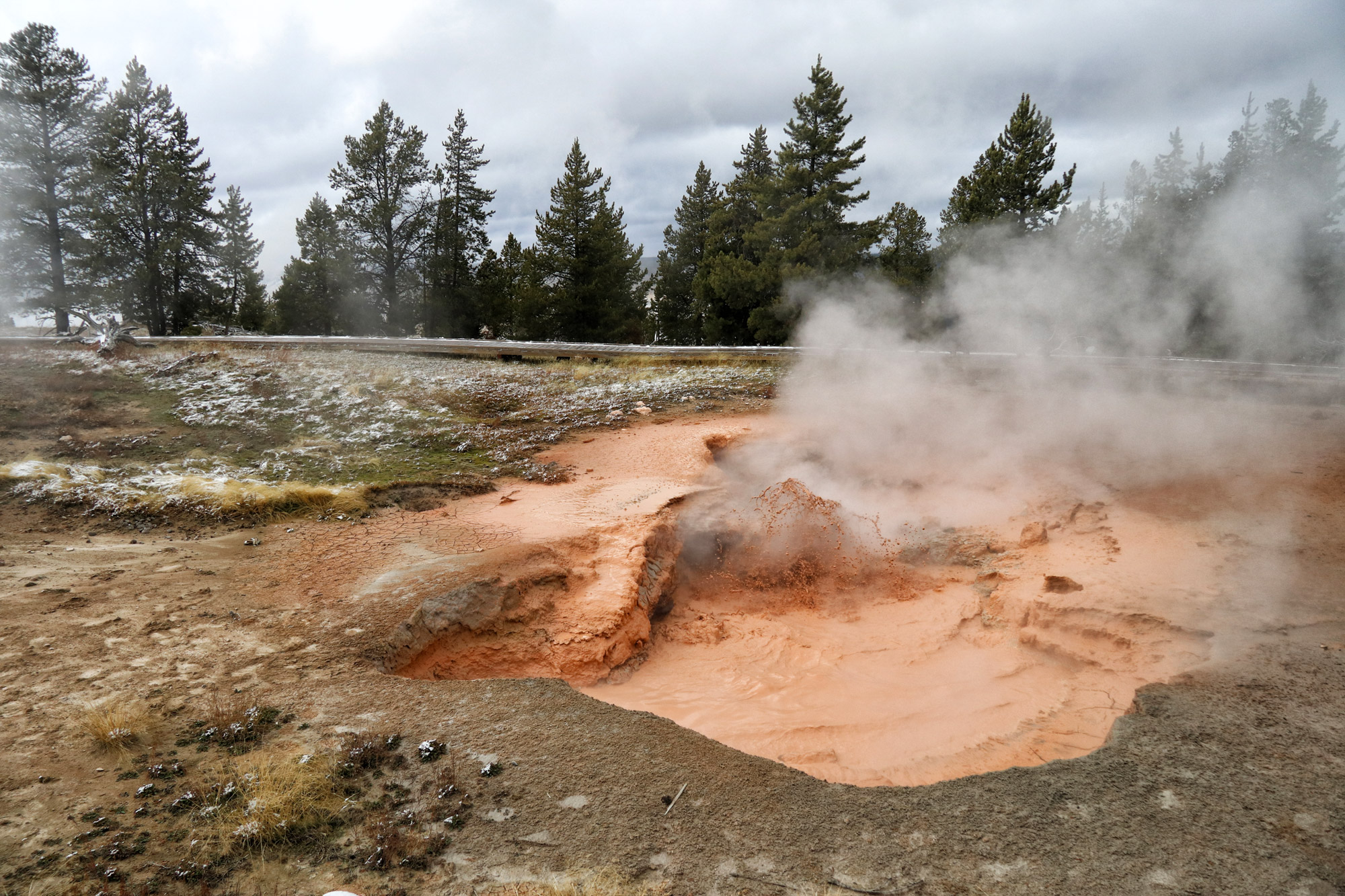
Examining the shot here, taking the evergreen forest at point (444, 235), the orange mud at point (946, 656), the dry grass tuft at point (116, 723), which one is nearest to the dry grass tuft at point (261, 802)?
the dry grass tuft at point (116, 723)

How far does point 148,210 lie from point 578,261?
15.1 m

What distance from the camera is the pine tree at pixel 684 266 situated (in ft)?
93.6

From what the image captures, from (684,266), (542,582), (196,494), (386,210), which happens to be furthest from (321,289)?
(542,582)

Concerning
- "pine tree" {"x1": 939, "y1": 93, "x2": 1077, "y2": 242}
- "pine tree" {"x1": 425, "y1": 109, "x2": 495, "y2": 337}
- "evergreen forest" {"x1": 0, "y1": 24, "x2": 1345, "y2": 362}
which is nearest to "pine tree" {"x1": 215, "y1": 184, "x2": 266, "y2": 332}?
"evergreen forest" {"x1": 0, "y1": 24, "x2": 1345, "y2": 362}

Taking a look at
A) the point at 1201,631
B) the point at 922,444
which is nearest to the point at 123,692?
the point at 1201,631

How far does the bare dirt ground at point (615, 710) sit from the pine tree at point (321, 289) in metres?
18.1

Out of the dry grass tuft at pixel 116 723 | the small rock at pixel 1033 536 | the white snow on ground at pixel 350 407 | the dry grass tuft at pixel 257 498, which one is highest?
the white snow on ground at pixel 350 407

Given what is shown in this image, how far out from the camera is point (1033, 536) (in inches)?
293

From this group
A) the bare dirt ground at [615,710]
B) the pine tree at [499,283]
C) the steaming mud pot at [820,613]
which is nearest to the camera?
the bare dirt ground at [615,710]

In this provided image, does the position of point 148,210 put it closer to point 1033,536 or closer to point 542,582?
point 542,582

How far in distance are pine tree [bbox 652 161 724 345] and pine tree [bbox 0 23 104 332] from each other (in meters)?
20.9

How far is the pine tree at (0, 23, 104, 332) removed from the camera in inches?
794

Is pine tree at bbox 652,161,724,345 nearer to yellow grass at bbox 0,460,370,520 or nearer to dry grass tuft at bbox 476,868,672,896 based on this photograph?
yellow grass at bbox 0,460,370,520

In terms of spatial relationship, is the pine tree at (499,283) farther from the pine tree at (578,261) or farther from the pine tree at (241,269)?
the pine tree at (241,269)
